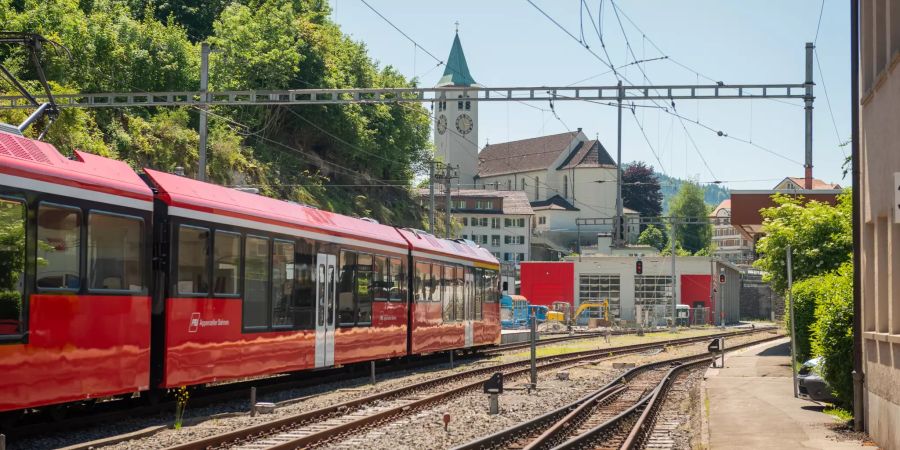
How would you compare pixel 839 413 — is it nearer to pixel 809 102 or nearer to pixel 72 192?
pixel 72 192

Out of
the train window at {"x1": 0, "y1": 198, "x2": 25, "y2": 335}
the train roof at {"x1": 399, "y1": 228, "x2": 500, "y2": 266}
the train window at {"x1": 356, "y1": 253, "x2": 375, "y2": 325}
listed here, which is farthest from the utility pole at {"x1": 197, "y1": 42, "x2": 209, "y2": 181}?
the train window at {"x1": 0, "y1": 198, "x2": 25, "y2": 335}

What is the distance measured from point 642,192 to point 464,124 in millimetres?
28808

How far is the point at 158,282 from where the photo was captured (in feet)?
46.7

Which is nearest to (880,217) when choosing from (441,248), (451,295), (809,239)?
(441,248)

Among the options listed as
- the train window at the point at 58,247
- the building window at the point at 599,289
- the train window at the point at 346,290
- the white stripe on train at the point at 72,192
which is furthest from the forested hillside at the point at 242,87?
the train window at the point at 58,247

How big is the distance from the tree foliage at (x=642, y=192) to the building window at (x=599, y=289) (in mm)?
60264

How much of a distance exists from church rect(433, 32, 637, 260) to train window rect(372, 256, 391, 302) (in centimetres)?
11772

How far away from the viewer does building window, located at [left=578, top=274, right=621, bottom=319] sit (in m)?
83.4

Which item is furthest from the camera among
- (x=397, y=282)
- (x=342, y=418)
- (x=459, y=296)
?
(x=459, y=296)

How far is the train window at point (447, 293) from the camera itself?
1089 inches

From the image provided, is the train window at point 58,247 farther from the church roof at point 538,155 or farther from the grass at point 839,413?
the church roof at point 538,155

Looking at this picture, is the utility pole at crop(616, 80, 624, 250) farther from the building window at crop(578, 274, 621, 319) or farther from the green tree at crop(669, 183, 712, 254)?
the green tree at crop(669, 183, 712, 254)

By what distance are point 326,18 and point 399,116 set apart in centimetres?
902

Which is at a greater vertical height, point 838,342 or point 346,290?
point 346,290
